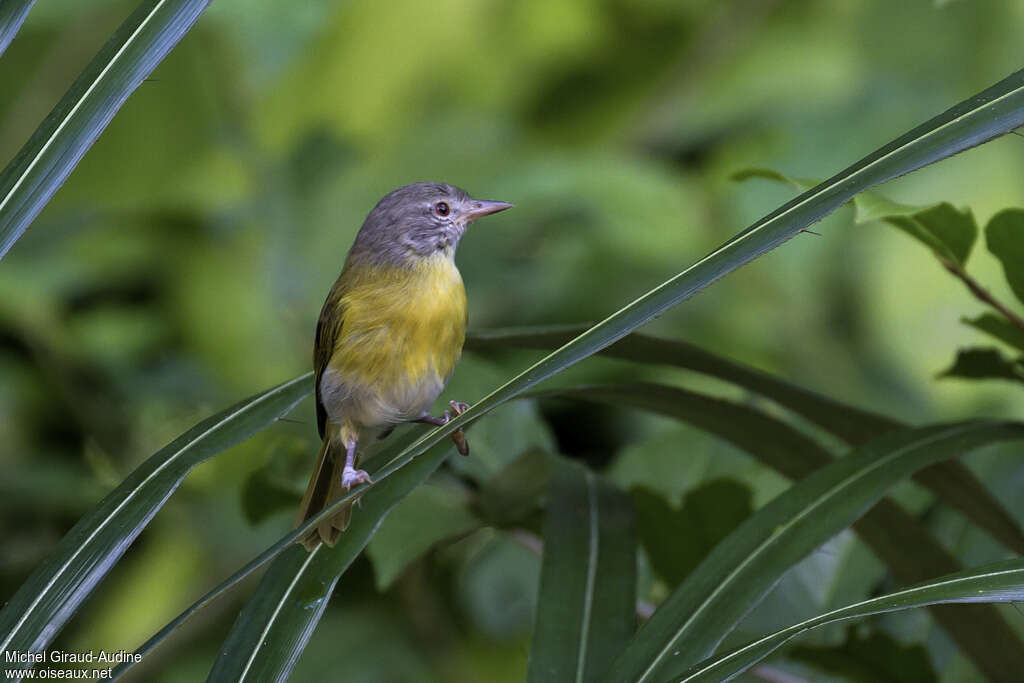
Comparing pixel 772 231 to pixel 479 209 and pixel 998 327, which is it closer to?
pixel 998 327

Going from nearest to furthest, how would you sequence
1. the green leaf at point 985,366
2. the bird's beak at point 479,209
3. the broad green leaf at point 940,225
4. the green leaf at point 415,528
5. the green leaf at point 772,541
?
1. the green leaf at point 772,541
2. the broad green leaf at point 940,225
3. the green leaf at point 985,366
4. the green leaf at point 415,528
5. the bird's beak at point 479,209

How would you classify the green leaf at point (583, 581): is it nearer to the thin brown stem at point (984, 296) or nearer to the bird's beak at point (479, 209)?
the bird's beak at point (479, 209)

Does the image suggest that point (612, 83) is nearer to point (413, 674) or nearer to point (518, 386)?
point (413, 674)

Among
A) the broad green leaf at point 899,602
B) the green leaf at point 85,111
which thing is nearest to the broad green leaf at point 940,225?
the broad green leaf at point 899,602

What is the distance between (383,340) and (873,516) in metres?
0.75

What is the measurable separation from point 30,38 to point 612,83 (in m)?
2.04

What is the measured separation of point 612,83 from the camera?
162 inches

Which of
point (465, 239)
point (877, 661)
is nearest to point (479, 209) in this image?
point (877, 661)

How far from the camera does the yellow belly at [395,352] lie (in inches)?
61.4

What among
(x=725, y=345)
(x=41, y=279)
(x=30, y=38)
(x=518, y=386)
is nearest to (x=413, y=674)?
(x=725, y=345)

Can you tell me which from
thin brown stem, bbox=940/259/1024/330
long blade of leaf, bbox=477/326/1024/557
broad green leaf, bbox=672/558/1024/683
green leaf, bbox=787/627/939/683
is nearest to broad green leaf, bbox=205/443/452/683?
long blade of leaf, bbox=477/326/1024/557

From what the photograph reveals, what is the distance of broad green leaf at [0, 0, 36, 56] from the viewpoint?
1.11 meters

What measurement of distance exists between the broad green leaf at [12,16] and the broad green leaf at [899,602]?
92 centimetres

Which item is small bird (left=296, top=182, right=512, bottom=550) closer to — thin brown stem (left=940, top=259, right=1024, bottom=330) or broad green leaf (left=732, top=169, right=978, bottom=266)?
broad green leaf (left=732, top=169, right=978, bottom=266)
